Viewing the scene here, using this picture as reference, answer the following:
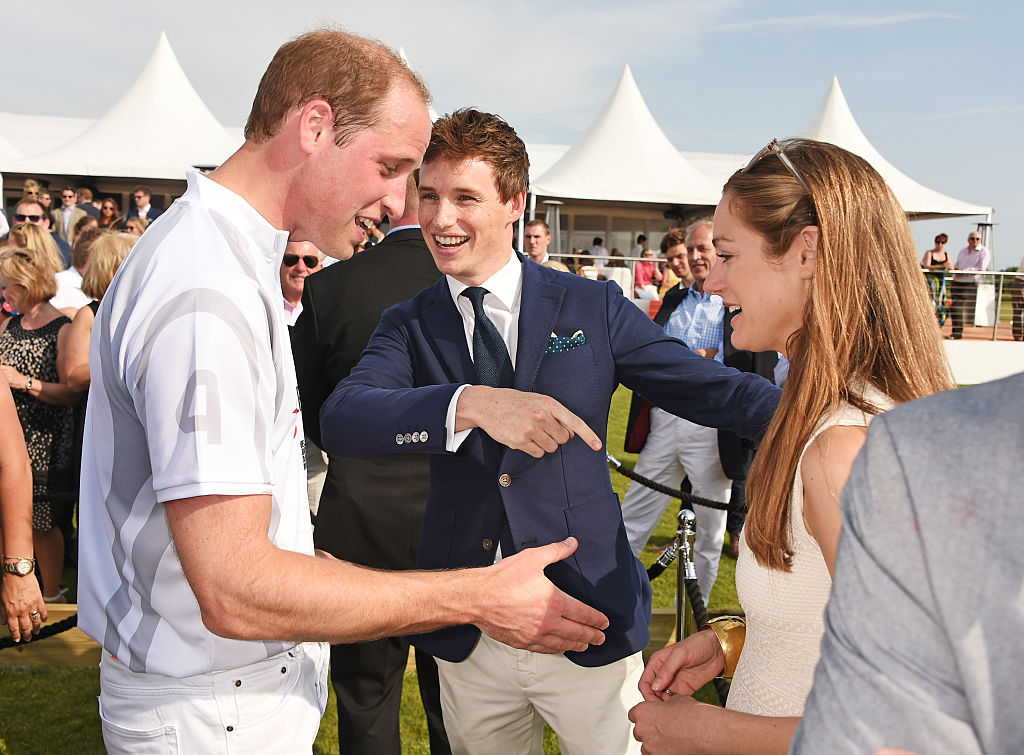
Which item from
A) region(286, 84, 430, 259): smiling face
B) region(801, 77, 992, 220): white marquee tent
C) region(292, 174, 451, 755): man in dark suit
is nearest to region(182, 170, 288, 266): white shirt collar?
region(286, 84, 430, 259): smiling face

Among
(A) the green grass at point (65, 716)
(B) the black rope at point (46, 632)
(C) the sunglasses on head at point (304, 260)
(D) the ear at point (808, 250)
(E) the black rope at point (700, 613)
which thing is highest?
(C) the sunglasses on head at point (304, 260)

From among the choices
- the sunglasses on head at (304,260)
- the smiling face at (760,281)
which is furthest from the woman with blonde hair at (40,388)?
the smiling face at (760,281)

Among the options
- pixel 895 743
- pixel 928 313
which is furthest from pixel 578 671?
pixel 895 743

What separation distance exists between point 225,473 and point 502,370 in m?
1.20

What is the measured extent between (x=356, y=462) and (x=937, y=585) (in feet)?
10.4

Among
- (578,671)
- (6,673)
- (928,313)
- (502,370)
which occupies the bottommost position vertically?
(6,673)

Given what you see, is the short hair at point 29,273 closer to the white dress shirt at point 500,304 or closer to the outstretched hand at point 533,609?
the white dress shirt at point 500,304

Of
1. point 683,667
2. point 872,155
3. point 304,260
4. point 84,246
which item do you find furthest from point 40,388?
point 872,155

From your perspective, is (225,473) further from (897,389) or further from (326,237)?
(897,389)

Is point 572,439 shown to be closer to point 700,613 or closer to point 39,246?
point 700,613

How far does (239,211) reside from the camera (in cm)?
171

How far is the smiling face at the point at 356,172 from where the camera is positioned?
181 cm

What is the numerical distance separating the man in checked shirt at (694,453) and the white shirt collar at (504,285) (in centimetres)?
341

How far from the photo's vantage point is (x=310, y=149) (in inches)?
70.1
